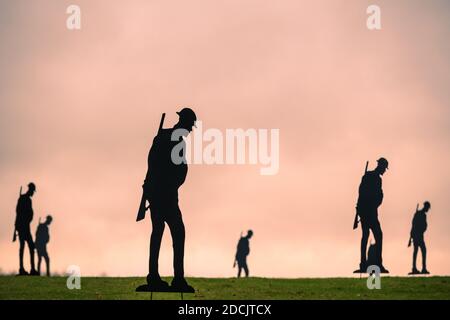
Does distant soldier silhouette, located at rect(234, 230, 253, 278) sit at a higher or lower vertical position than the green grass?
higher

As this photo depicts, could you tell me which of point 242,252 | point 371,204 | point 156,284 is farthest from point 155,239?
point 242,252

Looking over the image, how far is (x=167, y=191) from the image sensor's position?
26547mm

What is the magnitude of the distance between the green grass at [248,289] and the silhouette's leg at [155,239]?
12.9ft

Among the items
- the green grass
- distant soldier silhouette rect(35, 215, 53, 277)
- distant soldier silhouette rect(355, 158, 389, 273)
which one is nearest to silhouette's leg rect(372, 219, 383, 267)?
distant soldier silhouette rect(355, 158, 389, 273)

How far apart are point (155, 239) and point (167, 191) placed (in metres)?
1.42

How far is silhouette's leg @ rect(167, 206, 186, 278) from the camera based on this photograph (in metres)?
26.7

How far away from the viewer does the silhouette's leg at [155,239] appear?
26.7 meters

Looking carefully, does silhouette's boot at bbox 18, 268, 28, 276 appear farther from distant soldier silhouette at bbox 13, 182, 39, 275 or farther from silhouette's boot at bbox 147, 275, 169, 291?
silhouette's boot at bbox 147, 275, 169, 291
